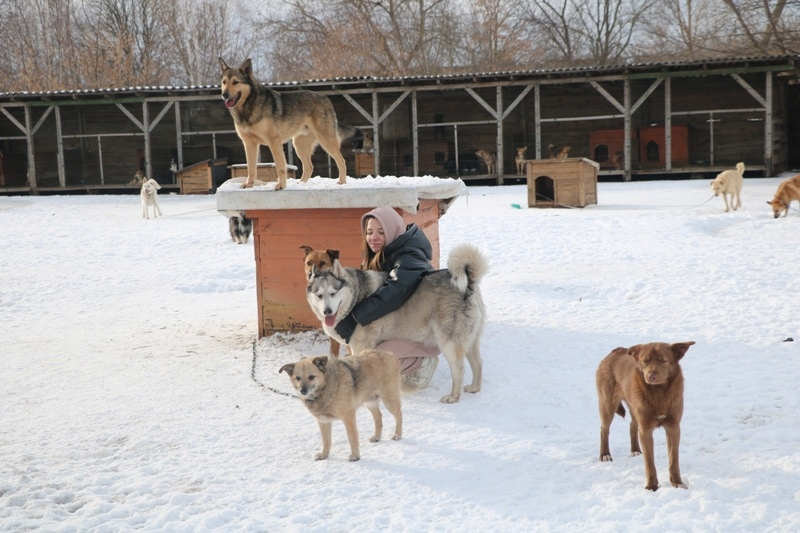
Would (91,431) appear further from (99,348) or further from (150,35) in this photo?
(150,35)

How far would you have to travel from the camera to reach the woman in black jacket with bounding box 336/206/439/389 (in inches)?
207

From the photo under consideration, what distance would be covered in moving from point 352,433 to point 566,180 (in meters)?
11.8

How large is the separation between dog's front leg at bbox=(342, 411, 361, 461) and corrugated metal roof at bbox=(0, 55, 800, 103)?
16907 millimetres

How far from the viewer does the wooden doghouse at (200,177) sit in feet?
70.6

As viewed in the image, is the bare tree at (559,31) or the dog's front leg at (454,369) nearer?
the dog's front leg at (454,369)

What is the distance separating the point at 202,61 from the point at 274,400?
38000 millimetres

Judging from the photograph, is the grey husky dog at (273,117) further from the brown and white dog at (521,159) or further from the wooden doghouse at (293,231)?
the brown and white dog at (521,159)

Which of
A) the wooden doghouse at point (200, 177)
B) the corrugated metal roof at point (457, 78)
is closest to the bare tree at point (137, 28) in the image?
the corrugated metal roof at point (457, 78)

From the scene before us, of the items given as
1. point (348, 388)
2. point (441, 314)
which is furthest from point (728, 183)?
point (348, 388)

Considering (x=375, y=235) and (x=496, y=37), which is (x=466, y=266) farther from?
(x=496, y=37)

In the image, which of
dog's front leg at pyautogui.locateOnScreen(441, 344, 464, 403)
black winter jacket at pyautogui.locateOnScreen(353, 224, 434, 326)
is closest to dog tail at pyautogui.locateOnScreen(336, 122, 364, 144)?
black winter jacket at pyautogui.locateOnScreen(353, 224, 434, 326)

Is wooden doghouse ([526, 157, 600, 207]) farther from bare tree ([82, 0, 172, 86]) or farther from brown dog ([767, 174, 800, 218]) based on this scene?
bare tree ([82, 0, 172, 86])

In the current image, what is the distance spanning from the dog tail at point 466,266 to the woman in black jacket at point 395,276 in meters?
0.32

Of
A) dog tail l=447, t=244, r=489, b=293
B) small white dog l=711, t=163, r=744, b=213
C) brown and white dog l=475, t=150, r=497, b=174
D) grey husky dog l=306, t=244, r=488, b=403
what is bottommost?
grey husky dog l=306, t=244, r=488, b=403
